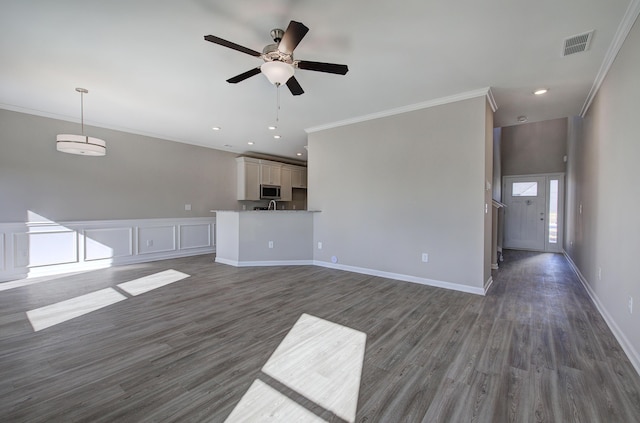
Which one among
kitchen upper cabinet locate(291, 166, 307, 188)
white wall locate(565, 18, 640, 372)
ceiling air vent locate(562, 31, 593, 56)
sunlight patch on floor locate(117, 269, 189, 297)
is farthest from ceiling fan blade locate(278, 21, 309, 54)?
kitchen upper cabinet locate(291, 166, 307, 188)

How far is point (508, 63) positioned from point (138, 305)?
4.84m

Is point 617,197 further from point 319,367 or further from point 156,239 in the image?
point 156,239

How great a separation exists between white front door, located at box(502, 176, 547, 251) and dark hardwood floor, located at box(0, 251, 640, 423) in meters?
3.97

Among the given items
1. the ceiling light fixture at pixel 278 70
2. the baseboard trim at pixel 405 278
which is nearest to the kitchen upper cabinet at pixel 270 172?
the baseboard trim at pixel 405 278

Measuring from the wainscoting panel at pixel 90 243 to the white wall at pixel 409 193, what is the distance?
10.3 ft

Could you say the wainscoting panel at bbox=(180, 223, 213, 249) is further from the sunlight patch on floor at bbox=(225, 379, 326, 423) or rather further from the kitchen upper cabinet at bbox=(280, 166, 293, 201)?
→ the sunlight patch on floor at bbox=(225, 379, 326, 423)

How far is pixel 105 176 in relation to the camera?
5.17m

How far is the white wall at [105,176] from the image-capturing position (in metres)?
4.28

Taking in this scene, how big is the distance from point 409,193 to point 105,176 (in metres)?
5.47

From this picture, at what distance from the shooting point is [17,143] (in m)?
4.29

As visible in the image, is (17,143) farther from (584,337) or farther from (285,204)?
(584,337)

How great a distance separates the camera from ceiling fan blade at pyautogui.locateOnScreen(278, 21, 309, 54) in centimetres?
195

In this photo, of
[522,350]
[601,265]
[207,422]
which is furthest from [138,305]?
[601,265]

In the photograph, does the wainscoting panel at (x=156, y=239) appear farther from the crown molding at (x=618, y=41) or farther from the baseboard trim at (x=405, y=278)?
the crown molding at (x=618, y=41)
